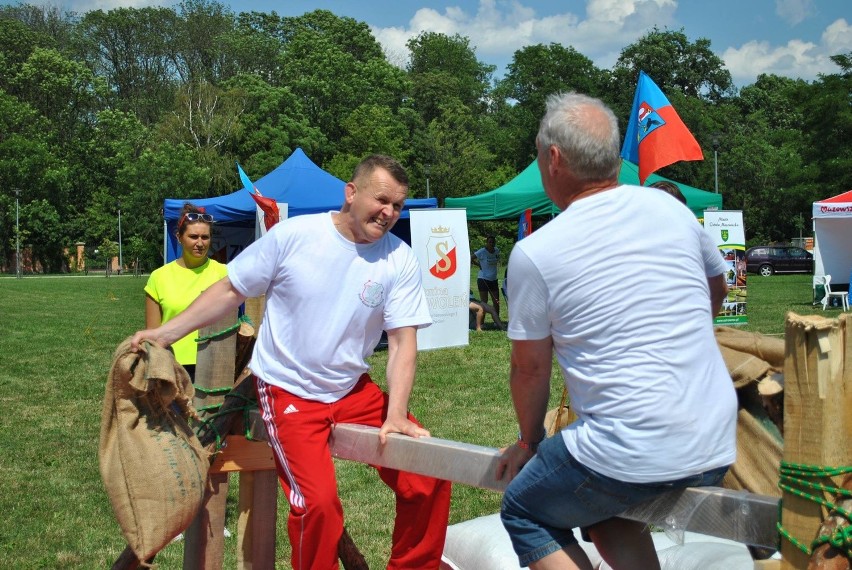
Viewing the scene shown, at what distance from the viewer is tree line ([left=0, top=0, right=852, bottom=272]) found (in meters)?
54.2

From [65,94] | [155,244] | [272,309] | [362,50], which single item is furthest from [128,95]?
[272,309]

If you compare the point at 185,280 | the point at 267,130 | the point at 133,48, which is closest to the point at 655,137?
the point at 185,280

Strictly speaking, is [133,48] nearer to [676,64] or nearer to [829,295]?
[676,64]

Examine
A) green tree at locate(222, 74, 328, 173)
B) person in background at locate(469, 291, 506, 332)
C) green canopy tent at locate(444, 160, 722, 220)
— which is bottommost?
person in background at locate(469, 291, 506, 332)

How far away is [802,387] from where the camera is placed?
183 centimetres

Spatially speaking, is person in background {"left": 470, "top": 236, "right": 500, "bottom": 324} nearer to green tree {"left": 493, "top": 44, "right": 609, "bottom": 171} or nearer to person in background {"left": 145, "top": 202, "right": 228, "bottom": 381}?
person in background {"left": 145, "top": 202, "right": 228, "bottom": 381}

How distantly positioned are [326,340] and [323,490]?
54 centimetres

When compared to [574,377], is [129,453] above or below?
below

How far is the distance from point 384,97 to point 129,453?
62.7 metres

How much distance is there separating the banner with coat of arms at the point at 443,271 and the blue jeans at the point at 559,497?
37.9 feet

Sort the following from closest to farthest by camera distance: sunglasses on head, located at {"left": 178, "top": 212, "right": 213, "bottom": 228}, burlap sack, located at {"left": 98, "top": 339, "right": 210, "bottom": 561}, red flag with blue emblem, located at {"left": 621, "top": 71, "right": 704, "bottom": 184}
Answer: burlap sack, located at {"left": 98, "top": 339, "right": 210, "bottom": 561} < sunglasses on head, located at {"left": 178, "top": 212, "right": 213, "bottom": 228} < red flag with blue emblem, located at {"left": 621, "top": 71, "right": 704, "bottom": 184}

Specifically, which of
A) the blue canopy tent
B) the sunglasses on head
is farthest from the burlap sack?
the blue canopy tent

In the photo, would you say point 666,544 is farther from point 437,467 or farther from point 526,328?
point 526,328

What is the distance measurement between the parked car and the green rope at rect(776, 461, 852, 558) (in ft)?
140
